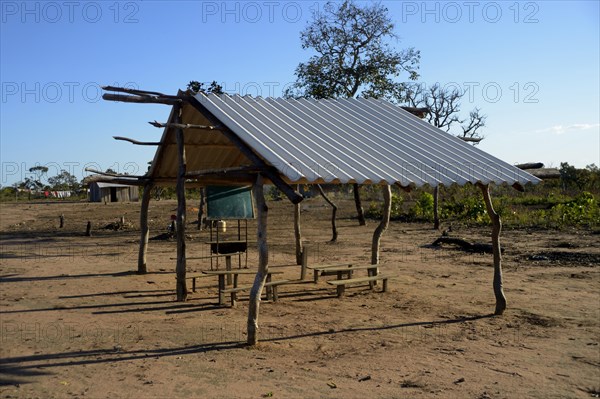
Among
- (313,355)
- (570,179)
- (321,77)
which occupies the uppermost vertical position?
(321,77)

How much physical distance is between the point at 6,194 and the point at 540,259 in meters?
63.4

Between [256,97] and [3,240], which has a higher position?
[256,97]

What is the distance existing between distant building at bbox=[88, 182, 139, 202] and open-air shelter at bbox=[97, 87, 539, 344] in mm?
40762

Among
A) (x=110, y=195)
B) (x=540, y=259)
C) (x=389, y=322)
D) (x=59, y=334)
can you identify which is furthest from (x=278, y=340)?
(x=110, y=195)

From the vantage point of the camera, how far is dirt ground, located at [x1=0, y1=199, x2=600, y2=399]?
6113mm

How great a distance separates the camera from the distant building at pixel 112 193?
5256cm

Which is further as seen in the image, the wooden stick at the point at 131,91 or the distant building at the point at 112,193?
the distant building at the point at 112,193

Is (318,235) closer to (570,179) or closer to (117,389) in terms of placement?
(117,389)

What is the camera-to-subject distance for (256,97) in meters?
11.7

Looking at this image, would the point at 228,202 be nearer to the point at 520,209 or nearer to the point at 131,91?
the point at 131,91

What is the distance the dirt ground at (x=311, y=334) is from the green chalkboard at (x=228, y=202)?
1.40 metres

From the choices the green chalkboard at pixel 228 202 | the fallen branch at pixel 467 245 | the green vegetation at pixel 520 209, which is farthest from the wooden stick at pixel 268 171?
the green vegetation at pixel 520 209

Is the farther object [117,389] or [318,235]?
[318,235]

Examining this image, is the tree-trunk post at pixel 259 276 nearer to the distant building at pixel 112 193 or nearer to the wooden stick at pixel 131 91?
the wooden stick at pixel 131 91
